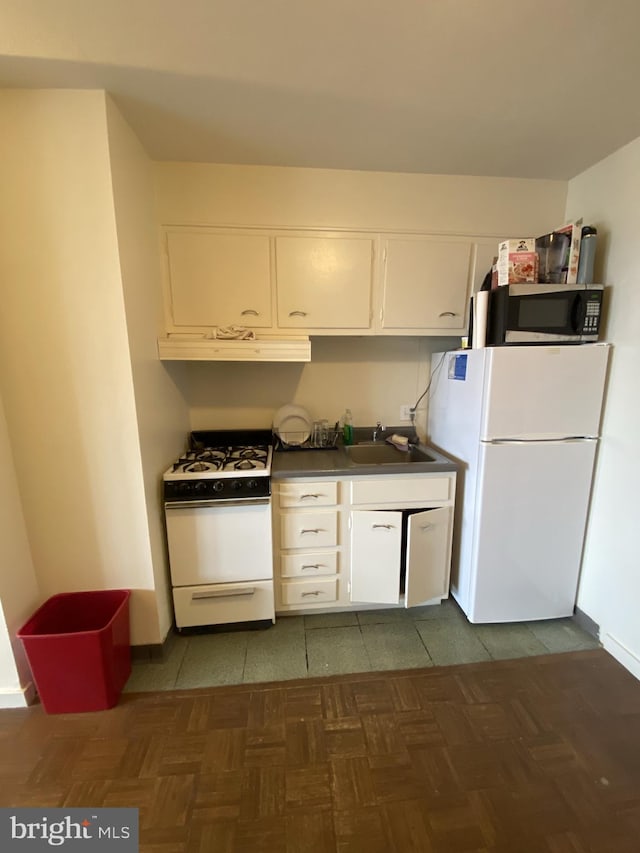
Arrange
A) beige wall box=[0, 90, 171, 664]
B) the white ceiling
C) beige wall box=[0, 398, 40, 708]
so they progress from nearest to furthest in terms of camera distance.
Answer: the white ceiling < beige wall box=[0, 90, 171, 664] < beige wall box=[0, 398, 40, 708]

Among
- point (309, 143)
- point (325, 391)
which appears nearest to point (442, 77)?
point (309, 143)

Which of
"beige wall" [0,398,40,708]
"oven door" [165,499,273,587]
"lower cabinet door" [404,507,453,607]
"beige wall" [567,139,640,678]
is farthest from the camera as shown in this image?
"lower cabinet door" [404,507,453,607]

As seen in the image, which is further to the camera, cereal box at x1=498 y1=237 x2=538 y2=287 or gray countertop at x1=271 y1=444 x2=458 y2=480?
gray countertop at x1=271 y1=444 x2=458 y2=480

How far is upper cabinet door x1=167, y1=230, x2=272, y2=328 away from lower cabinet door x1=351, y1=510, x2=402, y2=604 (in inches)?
50.8

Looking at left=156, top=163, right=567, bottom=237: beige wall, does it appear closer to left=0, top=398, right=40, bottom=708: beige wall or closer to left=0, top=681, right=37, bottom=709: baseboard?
left=0, top=398, right=40, bottom=708: beige wall

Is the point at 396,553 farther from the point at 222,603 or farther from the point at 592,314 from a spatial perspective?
the point at 592,314

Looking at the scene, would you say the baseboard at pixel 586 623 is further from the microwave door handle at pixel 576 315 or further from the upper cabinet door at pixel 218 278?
the upper cabinet door at pixel 218 278

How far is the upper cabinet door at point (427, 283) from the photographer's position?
1.95 m

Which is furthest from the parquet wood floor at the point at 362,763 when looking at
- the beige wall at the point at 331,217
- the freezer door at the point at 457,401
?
the beige wall at the point at 331,217

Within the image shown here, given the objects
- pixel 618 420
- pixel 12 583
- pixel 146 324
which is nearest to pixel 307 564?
pixel 12 583

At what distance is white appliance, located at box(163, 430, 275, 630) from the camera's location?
1695 millimetres

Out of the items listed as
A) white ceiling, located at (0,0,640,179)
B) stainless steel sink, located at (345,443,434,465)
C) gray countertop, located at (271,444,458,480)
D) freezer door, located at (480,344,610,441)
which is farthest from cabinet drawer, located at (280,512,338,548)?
white ceiling, located at (0,0,640,179)

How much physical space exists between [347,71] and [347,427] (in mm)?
1668

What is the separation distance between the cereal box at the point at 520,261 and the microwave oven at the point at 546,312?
7 centimetres
